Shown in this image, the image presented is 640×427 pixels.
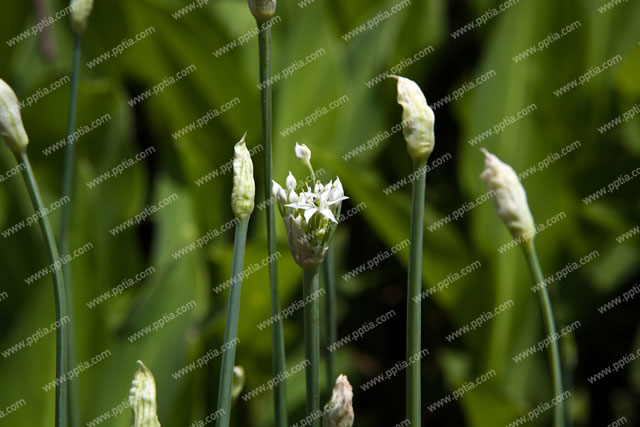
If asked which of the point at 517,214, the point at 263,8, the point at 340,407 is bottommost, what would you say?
the point at 340,407

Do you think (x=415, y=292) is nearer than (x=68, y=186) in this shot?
Yes

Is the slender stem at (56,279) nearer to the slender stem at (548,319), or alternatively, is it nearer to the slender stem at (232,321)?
the slender stem at (232,321)

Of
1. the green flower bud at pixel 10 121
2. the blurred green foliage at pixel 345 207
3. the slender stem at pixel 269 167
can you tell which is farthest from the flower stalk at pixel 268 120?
the blurred green foliage at pixel 345 207

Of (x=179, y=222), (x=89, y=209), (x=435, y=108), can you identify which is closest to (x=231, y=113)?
(x=179, y=222)

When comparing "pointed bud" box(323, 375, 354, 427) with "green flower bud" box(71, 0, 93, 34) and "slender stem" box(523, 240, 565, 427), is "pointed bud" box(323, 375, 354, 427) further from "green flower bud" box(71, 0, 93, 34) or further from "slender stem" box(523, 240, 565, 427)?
"green flower bud" box(71, 0, 93, 34)

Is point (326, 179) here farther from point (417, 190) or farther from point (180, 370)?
point (417, 190)

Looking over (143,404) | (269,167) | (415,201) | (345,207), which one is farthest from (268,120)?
(345,207)

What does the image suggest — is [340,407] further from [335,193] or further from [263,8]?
[263,8]
